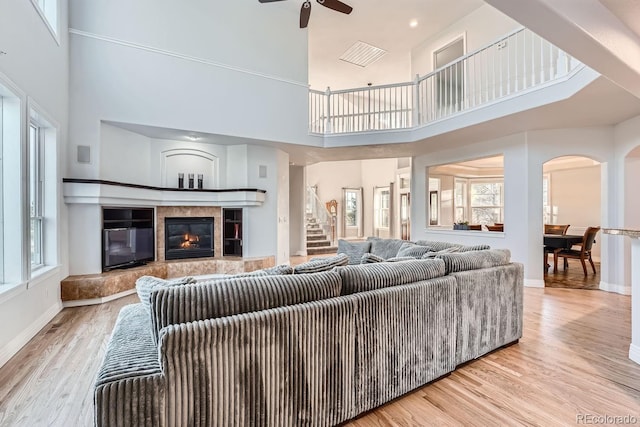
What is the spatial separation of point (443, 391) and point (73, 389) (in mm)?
2558

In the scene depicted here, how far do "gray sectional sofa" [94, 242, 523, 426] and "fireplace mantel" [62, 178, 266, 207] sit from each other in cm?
298

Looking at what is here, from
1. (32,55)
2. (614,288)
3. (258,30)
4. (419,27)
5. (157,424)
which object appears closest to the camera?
(157,424)

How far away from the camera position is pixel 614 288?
15.8 feet

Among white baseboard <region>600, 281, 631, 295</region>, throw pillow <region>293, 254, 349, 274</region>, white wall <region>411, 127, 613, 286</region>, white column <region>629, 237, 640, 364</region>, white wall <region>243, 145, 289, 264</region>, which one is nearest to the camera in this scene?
throw pillow <region>293, 254, 349, 274</region>

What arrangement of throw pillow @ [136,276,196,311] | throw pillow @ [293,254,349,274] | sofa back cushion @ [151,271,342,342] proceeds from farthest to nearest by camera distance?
throw pillow @ [293,254,349,274] → throw pillow @ [136,276,196,311] → sofa back cushion @ [151,271,342,342]

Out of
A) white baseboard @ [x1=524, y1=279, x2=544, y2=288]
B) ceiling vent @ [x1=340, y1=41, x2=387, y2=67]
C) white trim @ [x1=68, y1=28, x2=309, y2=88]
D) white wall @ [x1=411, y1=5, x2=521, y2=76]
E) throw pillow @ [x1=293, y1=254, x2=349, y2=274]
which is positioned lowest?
white baseboard @ [x1=524, y1=279, x2=544, y2=288]

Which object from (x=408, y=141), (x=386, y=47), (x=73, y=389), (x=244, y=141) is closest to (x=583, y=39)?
(x=73, y=389)

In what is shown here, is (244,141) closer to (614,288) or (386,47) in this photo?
(386,47)

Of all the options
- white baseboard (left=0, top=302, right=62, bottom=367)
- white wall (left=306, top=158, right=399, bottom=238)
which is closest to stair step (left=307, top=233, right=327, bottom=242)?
white wall (left=306, top=158, right=399, bottom=238)

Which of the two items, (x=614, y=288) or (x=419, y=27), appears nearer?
(x=614, y=288)

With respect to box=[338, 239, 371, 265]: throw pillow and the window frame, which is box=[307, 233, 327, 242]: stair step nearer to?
box=[338, 239, 371, 265]: throw pillow

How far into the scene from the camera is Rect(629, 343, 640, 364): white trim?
2.52m

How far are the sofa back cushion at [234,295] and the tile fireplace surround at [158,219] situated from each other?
3600 mm

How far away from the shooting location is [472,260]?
2680 mm
